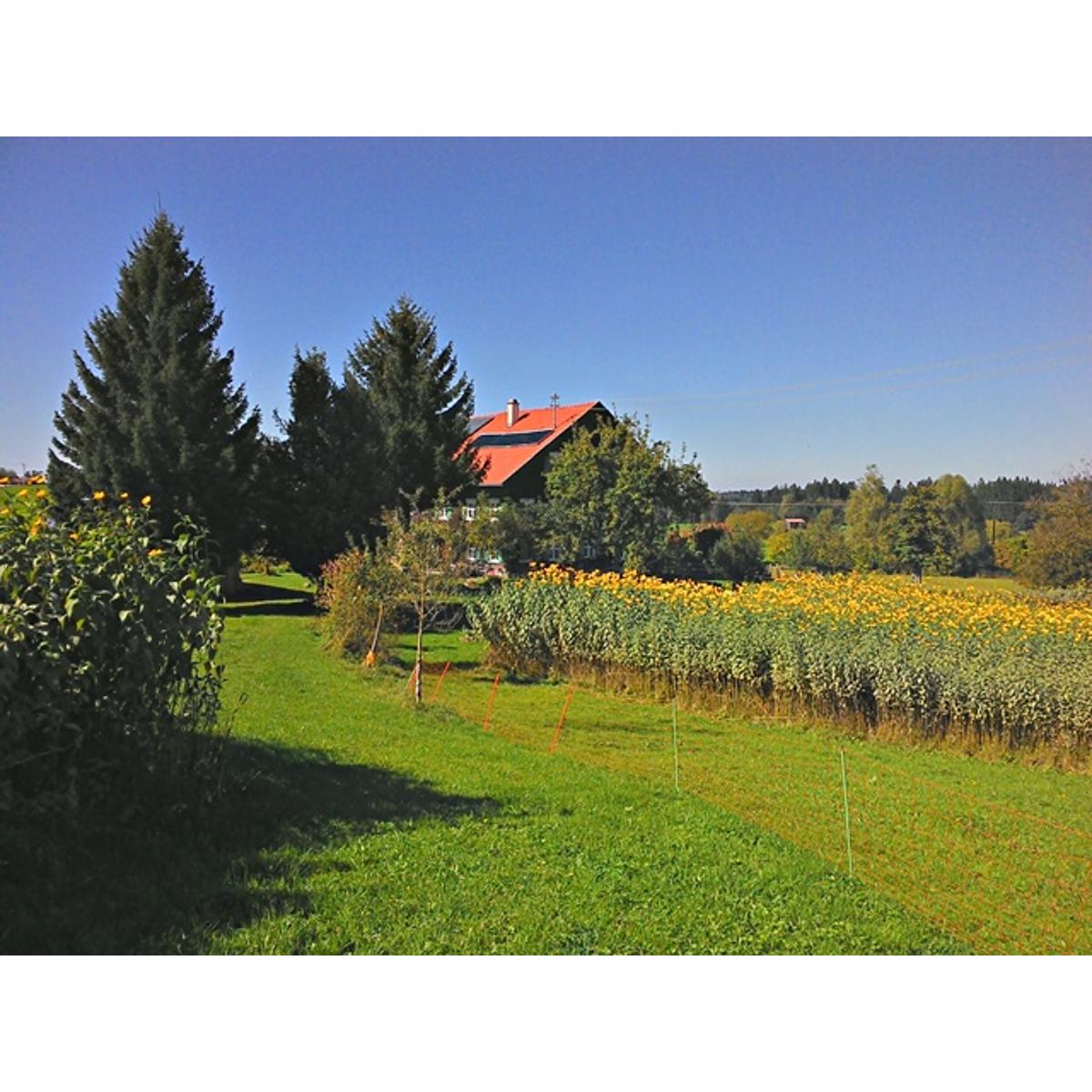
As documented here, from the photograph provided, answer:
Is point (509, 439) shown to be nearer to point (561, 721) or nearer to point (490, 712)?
point (490, 712)

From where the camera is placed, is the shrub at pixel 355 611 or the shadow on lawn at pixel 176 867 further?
the shrub at pixel 355 611

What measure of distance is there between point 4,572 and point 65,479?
36.6 feet

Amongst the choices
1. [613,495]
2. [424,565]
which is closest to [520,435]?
[613,495]

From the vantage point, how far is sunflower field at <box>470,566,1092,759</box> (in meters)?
6.20

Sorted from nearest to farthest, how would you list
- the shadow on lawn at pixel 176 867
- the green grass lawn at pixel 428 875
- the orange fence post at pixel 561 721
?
the shadow on lawn at pixel 176 867 → the green grass lawn at pixel 428 875 → the orange fence post at pixel 561 721

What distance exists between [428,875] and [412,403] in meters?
12.5

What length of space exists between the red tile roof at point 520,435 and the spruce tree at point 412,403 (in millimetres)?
4727

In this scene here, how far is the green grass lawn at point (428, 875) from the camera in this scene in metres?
2.65

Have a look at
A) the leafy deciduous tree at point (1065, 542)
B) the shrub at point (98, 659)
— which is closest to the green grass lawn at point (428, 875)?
the shrub at point (98, 659)

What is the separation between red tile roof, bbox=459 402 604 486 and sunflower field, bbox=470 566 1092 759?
10.7m

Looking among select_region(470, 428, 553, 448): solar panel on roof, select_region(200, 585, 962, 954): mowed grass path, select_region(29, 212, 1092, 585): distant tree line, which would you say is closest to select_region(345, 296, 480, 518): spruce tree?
select_region(29, 212, 1092, 585): distant tree line

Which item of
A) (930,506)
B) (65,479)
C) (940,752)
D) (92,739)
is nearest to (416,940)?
(92,739)

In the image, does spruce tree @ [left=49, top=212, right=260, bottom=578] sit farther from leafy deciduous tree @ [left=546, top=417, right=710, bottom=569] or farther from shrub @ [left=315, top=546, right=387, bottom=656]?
leafy deciduous tree @ [left=546, top=417, right=710, bottom=569]

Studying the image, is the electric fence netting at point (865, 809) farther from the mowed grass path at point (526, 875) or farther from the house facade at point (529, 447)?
the house facade at point (529, 447)
